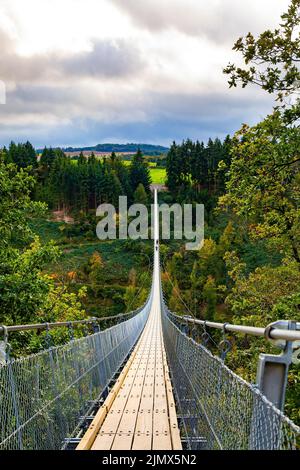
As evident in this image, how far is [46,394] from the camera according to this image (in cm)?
348

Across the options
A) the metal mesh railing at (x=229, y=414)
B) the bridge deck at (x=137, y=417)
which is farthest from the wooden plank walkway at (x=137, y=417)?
the metal mesh railing at (x=229, y=414)

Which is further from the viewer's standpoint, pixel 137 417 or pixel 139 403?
pixel 139 403

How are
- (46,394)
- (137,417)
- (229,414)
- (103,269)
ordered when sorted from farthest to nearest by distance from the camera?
(103,269), (137,417), (46,394), (229,414)

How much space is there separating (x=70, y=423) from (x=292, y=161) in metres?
6.43

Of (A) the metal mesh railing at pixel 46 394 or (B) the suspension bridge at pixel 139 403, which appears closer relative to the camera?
(B) the suspension bridge at pixel 139 403

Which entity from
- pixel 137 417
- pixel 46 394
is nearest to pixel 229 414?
pixel 46 394

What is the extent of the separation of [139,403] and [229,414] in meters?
4.05

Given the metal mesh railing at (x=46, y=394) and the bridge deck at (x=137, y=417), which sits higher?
the metal mesh railing at (x=46, y=394)

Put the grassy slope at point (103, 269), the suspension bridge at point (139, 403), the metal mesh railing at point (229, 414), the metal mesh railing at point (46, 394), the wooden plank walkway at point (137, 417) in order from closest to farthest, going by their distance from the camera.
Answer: the metal mesh railing at point (229, 414)
the suspension bridge at point (139, 403)
the metal mesh railing at point (46, 394)
the wooden plank walkway at point (137, 417)
the grassy slope at point (103, 269)

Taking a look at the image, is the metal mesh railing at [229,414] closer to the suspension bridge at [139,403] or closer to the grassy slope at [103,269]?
the suspension bridge at [139,403]

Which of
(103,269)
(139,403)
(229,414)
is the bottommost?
(139,403)

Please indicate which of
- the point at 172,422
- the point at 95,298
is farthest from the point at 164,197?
the point at 172,422

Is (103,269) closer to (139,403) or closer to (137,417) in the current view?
(139,403)

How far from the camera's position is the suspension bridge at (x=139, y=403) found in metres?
1.68
